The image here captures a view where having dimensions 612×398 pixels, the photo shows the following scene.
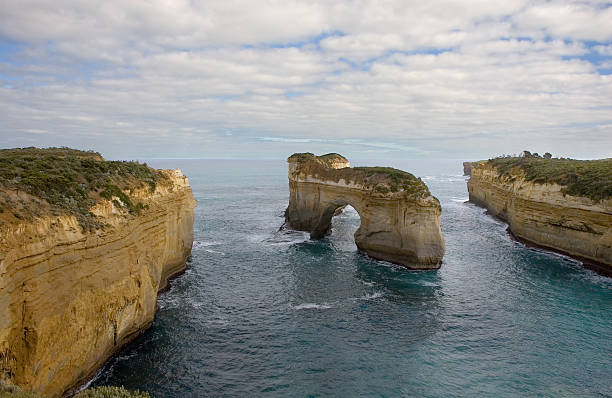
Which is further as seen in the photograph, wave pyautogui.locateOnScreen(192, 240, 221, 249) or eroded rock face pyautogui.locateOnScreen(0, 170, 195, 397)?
wave pyautogui.locateOnScreen(192, 240, 221, 249)

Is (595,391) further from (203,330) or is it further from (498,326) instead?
(203,330)

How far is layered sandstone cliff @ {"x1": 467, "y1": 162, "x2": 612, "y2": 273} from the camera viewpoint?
34941 mm

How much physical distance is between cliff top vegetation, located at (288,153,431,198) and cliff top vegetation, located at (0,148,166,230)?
2284cm

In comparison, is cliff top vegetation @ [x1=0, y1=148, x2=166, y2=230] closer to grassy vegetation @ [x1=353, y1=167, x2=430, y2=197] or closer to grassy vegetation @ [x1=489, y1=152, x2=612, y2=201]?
grassy vegetation @ [x1=353, y1=167, x2=430, y2=197]

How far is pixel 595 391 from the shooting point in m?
17.7

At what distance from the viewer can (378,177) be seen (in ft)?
131

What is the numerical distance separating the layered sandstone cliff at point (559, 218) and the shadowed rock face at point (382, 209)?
14.4 meters

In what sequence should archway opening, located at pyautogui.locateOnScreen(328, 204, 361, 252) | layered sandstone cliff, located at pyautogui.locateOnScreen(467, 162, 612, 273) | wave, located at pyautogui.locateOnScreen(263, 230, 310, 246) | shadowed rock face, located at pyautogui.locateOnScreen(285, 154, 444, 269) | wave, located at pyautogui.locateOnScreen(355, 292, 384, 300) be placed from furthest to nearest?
wave, located at pyautogui.locateOnScreen(263, 230, 310, 246), archway opening, located at pyautogui.locateOnScreen(328, 204, 361, 252), layered sandstone cliff, located at pyautogui.locateOnScreen(467, 162, 612, 273), shadowed rock face, located at pyautogui.locateOnScreen(285, 154, 444, 269), wave, located at pyautogui.locateOnScreen(355, 292, 384, 300)

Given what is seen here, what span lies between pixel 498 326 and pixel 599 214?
2014cm

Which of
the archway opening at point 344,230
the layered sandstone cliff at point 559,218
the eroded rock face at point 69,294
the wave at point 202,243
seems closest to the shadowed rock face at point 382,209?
the archway opening at point 344,230

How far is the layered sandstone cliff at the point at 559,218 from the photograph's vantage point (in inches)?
1376

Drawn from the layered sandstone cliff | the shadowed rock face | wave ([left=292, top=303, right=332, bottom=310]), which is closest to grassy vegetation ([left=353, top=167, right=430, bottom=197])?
the shadowed rock face

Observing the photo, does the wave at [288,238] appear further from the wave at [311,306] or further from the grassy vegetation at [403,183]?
the wave at [311,306]

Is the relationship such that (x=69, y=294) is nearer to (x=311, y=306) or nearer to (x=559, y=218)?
(x=311, y=306)
